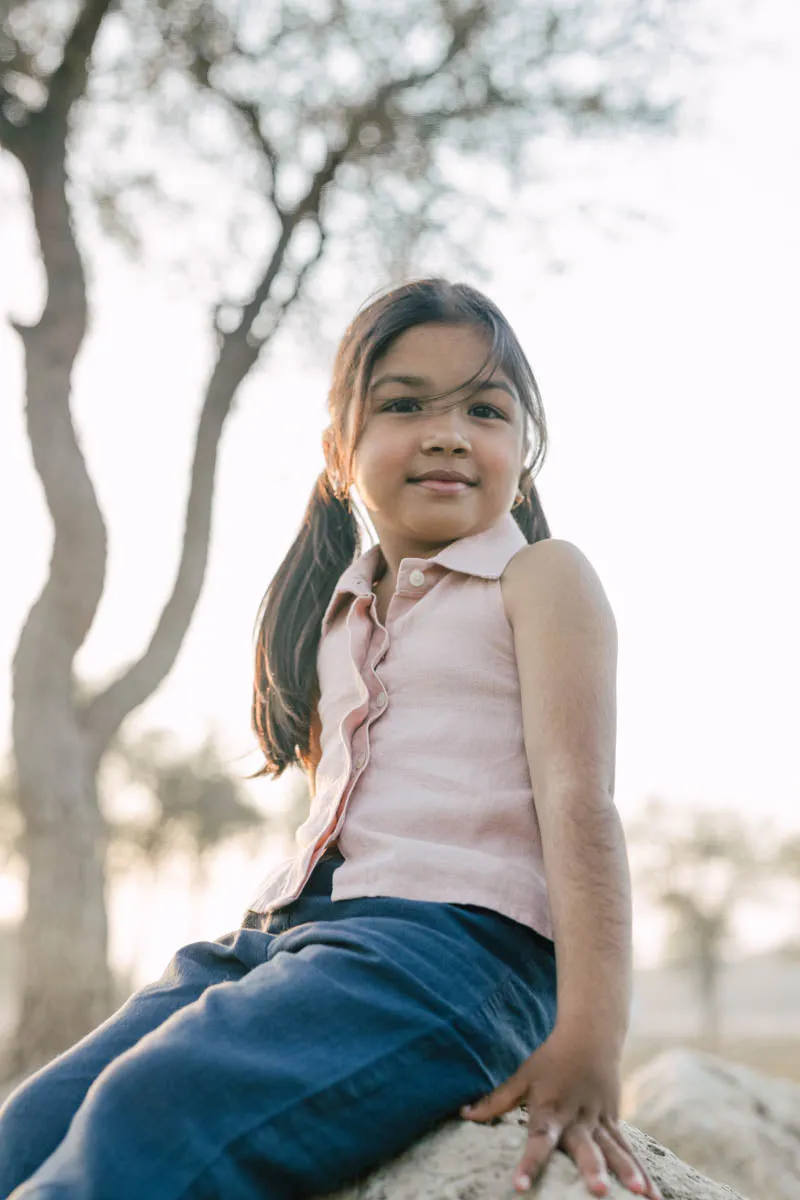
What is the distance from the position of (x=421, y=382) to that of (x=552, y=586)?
58 cm

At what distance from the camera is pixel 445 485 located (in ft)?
7.60

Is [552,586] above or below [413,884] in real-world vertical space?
above

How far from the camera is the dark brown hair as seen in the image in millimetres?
2408

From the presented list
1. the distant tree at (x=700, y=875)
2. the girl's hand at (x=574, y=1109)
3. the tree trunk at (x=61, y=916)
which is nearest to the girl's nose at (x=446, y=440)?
the girl's hand at (x=574, y=1109)

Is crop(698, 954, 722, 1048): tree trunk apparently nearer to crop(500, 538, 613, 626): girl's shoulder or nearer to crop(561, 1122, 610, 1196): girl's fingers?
crop(500, 538, 613, 626): girl's shoulder

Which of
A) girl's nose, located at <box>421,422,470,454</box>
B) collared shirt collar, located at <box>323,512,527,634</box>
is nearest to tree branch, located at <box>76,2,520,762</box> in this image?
collared shirt collar, located at <box>323,512,527,634</box>

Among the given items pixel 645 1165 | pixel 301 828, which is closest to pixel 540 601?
pixel 301 828

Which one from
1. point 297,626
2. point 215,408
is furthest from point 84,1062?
point 215,408

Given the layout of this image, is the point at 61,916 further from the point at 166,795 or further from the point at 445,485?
the point at 166,795

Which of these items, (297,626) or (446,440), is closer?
(446,440)

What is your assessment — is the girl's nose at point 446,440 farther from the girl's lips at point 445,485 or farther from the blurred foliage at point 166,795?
the blurred foliage at point 166,795

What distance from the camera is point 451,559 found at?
7.27ft

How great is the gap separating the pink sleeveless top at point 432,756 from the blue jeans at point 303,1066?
6 cm

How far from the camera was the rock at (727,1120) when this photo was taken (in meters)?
4.59
